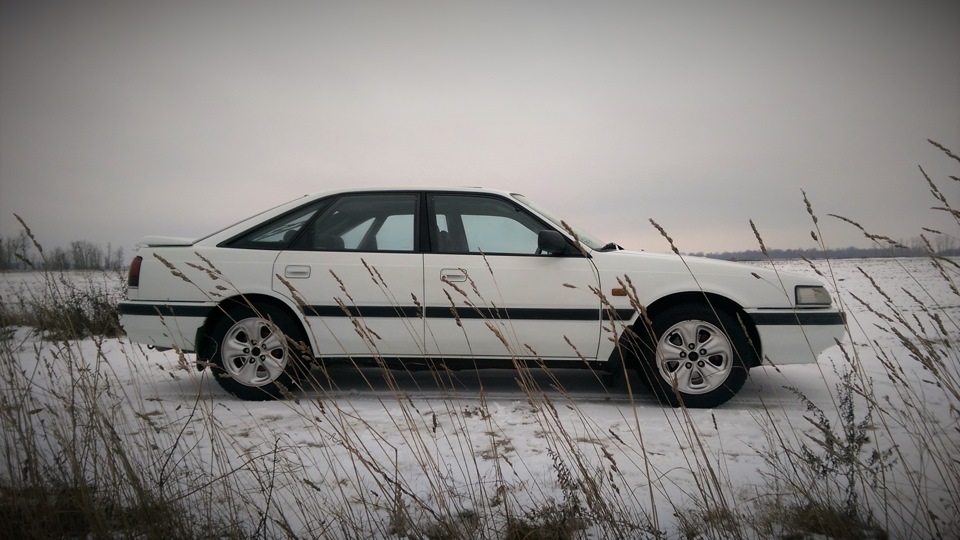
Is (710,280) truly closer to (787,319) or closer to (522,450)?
(787,319)

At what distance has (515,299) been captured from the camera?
3.88 metres

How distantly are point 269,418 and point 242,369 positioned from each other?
63cm

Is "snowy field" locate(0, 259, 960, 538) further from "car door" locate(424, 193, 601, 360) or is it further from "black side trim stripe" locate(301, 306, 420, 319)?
"black side trim stripe" locate(301, 306, 420, 319)

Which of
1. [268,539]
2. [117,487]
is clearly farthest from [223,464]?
[268,539]

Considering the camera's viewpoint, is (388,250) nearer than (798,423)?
No

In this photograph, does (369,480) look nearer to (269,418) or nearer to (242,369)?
(269,418)

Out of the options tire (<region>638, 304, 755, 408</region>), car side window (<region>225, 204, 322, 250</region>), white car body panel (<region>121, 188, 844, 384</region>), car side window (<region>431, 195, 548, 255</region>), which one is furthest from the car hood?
car side window (<region>225, 204, 322, 250</region>)

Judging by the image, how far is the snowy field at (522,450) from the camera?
198 centimetres

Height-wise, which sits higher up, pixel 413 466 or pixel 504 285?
pixel 504 285

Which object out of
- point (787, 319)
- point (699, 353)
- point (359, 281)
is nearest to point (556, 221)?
point (699, 353)

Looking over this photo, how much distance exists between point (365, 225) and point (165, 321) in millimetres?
1632

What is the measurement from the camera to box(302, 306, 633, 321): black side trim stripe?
3867 millimetres

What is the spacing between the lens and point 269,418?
11.6ft

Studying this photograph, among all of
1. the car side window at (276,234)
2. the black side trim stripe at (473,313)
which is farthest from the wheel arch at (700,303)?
the car side window at (276,234)
